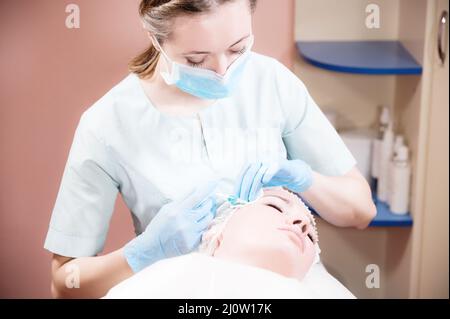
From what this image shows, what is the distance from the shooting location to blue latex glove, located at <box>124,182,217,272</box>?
1.43 m

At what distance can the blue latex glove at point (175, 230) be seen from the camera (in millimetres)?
1427

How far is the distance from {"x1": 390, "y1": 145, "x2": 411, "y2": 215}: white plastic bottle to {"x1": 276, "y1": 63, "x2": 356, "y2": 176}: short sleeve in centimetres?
17

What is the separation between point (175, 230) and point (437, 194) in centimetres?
68

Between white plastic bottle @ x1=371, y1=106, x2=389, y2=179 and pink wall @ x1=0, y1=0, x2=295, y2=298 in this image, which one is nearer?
pink wall @ x1=0, y1=0, x2=295, y2=298

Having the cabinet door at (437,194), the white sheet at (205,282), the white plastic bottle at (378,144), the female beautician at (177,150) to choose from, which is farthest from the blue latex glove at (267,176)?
the cabinet door at (437,194)

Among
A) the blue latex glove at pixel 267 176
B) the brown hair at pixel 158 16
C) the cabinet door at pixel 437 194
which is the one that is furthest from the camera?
the cabinet door at pixel 437 194

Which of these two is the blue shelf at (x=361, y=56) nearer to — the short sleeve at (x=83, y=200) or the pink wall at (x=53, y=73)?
the pink wall at (x=53, y=73)

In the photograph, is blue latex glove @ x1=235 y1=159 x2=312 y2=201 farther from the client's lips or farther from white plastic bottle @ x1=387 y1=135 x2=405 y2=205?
white plastic bottle @ x1=387 y1=135 x2=405 y2=205

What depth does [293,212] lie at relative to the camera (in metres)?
1.45

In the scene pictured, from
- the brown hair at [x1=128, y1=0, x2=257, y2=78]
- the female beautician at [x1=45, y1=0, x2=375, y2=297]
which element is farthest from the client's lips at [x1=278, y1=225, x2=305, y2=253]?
the brown hair at [x1=128, y1=0, x2=257, y2=78]

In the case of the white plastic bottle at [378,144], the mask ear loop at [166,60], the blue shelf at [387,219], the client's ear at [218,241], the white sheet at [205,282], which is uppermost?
the mask ear loop at [166,60]

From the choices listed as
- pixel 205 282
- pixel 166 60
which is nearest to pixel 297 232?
pixel 205 282

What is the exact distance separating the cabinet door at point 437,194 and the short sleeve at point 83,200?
746mm

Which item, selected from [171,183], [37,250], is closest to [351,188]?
[171,183]
